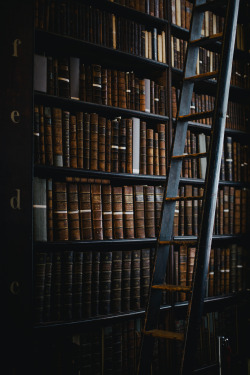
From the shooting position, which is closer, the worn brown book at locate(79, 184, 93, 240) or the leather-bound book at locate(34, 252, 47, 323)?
the leather-bound book at locate(34, 252, 47, 323)

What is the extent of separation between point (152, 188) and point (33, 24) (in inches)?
43.2

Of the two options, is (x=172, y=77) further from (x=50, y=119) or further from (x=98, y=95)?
(x=50, y=119)

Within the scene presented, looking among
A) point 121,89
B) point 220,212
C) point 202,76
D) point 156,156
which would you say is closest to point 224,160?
point 220,212

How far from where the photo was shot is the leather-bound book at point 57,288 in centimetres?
209

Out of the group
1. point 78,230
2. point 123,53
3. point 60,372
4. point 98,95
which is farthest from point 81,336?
point 123,53

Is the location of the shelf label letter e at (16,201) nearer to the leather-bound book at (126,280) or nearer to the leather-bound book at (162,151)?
the leather-bound book at (126,280)

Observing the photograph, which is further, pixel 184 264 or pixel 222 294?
pixel 222 294

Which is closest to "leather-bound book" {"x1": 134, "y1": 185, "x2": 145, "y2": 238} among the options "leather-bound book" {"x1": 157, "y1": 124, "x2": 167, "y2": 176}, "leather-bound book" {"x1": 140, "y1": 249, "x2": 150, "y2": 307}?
"leather-bound book" {"x1": 140, "y1": 249, "x2": 150, "y2": 307}

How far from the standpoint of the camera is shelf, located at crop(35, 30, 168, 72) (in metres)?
2.24

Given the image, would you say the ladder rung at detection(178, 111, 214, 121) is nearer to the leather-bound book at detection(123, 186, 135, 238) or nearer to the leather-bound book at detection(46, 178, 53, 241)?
the leather-bound book at detection(123, 186, 135, 238)

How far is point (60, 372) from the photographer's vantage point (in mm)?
2115

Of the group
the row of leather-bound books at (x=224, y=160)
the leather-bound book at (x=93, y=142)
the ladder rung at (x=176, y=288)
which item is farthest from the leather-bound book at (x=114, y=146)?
the ladder rung at (x=176, y=288)

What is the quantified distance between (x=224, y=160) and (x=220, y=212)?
1.22ft

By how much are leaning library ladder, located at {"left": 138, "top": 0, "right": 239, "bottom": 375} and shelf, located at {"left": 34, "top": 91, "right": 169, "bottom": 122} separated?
0.44 metres
